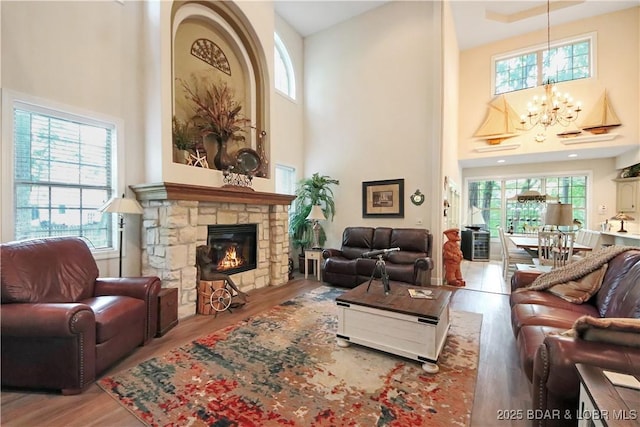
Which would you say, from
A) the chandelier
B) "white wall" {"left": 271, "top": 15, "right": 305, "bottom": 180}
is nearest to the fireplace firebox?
"white wall" {"left": 271, "top": 15, "right": 305, "bottom": 180}

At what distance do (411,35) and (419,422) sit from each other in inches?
233

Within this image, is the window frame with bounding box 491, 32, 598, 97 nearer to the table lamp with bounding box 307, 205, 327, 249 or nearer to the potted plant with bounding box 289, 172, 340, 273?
the potted plant with bounding box 289, 172, 340, 273

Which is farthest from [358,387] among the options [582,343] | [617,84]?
[617,84]

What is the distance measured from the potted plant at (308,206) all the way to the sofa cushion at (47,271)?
3673mm

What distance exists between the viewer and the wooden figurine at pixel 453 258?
15.9 ft

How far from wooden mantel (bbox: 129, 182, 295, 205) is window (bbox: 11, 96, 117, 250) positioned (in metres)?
0.43

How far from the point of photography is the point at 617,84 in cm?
566

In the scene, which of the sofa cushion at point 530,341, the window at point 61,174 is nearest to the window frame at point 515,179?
the sofa cushion at point 530,341

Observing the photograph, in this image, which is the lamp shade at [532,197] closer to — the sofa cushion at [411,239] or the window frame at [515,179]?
the window frame at [515,179]

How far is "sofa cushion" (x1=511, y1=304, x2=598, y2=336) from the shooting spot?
79.1 inches

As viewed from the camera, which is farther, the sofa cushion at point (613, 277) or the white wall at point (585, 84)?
the white wall at point (585, 84)

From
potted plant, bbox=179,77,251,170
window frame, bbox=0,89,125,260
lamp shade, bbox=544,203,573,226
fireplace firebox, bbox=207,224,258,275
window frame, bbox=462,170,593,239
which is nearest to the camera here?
window frame, bbox=0,89,125,260

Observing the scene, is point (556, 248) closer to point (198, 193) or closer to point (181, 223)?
point (198, 193)

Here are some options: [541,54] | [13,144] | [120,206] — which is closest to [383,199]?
[120,206]
